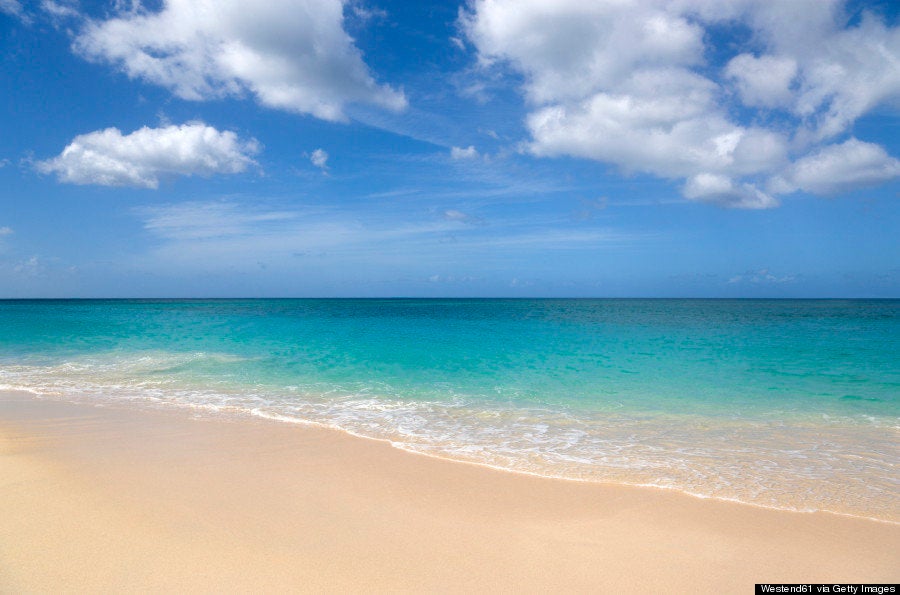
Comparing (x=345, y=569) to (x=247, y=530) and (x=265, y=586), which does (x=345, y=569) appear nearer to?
(x=265, y=586)

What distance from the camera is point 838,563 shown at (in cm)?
375

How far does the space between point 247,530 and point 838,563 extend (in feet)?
16.0

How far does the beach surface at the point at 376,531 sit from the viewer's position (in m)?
3.47

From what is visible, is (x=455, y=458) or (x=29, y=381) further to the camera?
(x=29, y=381)

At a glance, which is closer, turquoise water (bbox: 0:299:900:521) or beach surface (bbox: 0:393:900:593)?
beach surface (bbox: 0:393:900:593)

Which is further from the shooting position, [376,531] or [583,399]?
[583,399]

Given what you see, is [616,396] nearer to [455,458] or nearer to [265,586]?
[455,458]

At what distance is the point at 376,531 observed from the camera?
4.20 m

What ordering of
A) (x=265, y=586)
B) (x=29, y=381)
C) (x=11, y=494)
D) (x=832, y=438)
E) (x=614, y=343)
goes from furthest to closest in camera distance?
(x=614, y=343) → (x=29, y=381) → (x=832, y=438) → (x=11, y=494) → (x=265, y=586)

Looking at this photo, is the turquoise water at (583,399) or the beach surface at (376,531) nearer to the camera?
the beach surface at (376,531)

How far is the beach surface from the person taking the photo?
3467 millimetres

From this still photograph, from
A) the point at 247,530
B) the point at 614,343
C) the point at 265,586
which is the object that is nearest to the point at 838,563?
the point at 265,586

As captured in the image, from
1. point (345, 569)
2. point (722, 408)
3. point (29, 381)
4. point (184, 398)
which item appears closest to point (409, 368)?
point (184, 398)

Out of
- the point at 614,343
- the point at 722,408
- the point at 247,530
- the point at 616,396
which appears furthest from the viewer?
the point at 614,343
